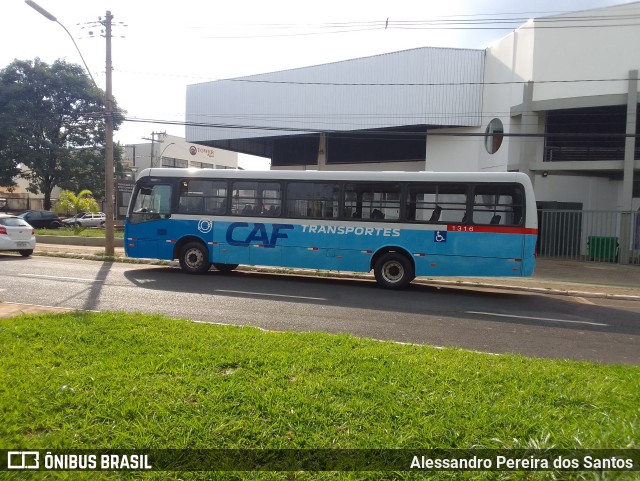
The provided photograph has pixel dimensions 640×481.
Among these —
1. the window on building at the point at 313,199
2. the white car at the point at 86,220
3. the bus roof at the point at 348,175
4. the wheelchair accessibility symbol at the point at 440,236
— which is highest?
the bus roof at the point at 348,175

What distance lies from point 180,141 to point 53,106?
2705 centimetres

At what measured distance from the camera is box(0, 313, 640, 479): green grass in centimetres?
315

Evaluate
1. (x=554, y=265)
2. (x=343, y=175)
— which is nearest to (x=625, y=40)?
(x=554, y=265)

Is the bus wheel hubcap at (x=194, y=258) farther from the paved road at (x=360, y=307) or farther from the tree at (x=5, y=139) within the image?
the tree at (x=5, y=139)

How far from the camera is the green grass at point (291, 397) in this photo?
10.3 ft

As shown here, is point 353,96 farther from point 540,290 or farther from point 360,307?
point 360,307

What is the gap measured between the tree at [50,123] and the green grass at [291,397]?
3498 centimetres

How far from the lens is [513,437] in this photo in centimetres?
318

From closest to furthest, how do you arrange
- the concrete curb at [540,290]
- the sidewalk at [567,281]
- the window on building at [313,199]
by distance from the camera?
1. the window on building at [313,199]
2. the concrete curb at [540,290]
3. the sidewalk at [567,281]

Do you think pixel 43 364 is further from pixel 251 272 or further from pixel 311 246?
pixel 251 272

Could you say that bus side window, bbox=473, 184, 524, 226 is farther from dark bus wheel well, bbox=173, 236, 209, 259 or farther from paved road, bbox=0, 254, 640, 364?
dark bus wheel well, bbox=173, 236, 209, 259

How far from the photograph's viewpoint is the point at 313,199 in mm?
12406

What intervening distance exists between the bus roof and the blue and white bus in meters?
0.03

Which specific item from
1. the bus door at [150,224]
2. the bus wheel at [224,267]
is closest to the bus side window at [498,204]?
the bus wheel at [224,267]
